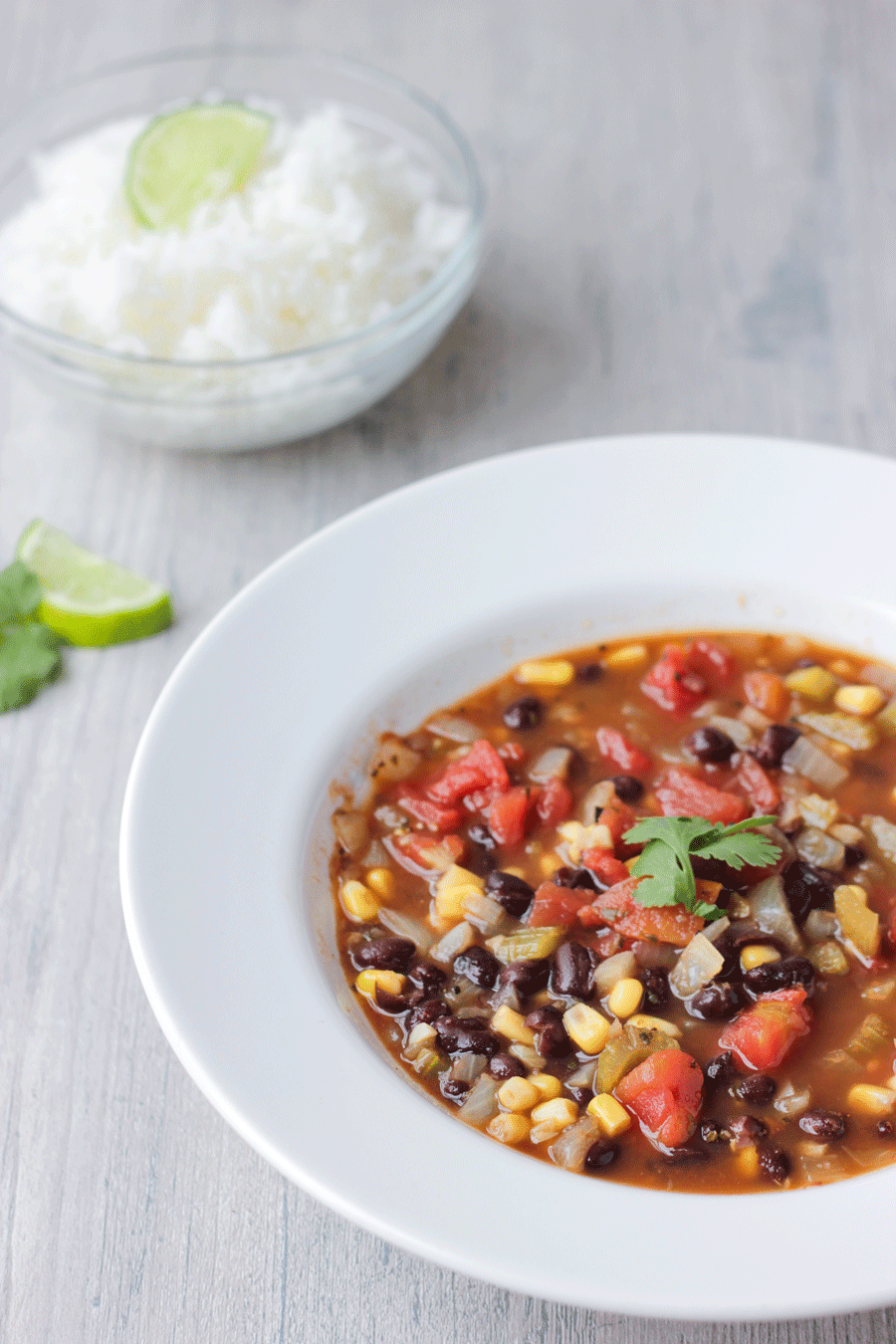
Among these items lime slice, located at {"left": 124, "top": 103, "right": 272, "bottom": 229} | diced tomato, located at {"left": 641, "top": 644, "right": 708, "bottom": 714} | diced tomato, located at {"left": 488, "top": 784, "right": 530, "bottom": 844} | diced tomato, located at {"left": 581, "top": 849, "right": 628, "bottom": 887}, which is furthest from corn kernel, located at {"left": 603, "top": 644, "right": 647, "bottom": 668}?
lime slice, located at {"left": 124, "top": 103, "right": 272, "bottom": 229}

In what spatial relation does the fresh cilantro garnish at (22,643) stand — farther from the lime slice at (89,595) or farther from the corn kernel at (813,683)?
the corn kernel at (813,683)

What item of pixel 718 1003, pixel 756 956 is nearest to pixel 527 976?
pixel 718 1003

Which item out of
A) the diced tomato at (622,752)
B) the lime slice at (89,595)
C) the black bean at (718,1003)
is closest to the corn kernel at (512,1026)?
the black bean at (718,1003)

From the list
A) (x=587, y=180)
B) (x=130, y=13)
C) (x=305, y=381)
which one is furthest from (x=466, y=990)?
(x=130, y=13)

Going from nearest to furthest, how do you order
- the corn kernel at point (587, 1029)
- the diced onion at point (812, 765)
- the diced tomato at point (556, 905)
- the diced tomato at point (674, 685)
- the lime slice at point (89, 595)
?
the corn kernel at point (587, 1029)
the diced tomato at point (556, 905)
the diced onion at point (812, 765)
the diced tomato at point (674, 685)
the lime slice at point (89, 595)

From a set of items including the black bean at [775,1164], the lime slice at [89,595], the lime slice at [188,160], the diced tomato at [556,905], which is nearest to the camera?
the black bean at [775,1164]

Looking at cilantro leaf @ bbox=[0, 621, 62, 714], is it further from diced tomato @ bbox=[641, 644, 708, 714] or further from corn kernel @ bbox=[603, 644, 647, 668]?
diced tomato @ bbox=[641, 644, 708, 714]

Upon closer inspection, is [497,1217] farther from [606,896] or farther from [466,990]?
[606,896]
